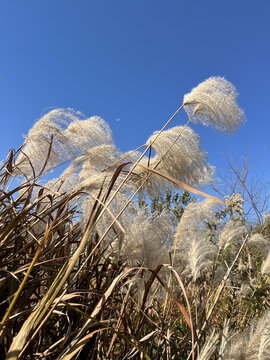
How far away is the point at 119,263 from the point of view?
1753mm

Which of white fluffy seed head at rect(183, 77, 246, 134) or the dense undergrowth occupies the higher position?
white fluffy seed head at rect(183, 77, 246, 134)

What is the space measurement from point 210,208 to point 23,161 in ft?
4.76

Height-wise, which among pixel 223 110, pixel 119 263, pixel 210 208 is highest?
pixel 223 110

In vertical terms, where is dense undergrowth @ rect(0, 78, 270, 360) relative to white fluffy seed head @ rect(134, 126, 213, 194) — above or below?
below

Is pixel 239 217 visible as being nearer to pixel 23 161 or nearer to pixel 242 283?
pixel 242 283

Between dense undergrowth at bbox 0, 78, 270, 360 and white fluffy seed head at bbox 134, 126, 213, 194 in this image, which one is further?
white fluffy seed head at bbox 134, 126, 213, 194

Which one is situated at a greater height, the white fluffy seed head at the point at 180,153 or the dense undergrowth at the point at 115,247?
the white fluffy seed head at the point at 180,153

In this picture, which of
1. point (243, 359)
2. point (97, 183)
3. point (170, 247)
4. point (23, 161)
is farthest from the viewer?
point (23, 161)

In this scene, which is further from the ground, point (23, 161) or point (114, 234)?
point (23, 161)

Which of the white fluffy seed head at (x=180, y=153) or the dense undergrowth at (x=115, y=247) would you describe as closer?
the dense undergrowth at (x=115, y=247)

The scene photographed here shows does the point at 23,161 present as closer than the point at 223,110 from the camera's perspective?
No

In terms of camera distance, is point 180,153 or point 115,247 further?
point 115,247

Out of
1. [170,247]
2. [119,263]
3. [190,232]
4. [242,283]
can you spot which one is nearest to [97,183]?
[119,263]

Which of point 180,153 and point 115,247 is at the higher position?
point 180,153
